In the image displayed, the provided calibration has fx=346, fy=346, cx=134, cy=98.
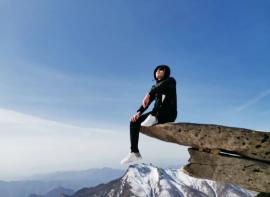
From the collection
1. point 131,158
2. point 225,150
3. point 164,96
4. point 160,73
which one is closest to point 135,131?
point 131,158

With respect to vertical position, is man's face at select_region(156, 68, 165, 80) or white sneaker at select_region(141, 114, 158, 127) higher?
man's face at select_region(156, 68, 165, 80)

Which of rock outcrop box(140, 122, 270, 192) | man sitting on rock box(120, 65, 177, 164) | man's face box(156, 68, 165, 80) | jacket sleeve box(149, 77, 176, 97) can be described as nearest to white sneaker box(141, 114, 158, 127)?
man sitting on rock box(120, 65, 177, 164)

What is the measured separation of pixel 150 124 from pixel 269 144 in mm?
5885

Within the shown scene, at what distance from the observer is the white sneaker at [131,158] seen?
675 inches

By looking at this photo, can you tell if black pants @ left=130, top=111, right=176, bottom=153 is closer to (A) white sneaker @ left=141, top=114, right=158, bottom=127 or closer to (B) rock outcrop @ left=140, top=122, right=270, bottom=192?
(A) white sneaker @ left=141, top=114, right=158, bottom=127

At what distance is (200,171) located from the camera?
18938 mm

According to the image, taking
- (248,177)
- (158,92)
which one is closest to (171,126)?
(158,92)

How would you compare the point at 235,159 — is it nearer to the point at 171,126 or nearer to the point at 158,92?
the point at 171,126

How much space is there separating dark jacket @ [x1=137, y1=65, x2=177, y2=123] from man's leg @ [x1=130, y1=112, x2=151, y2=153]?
1.25 feet

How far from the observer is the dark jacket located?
656 inches

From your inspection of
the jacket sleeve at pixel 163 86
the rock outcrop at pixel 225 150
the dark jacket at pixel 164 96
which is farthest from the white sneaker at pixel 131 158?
the jacket sleeve at pixel 163 86

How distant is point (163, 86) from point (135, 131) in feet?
8.88

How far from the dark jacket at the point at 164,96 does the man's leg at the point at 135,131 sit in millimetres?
382

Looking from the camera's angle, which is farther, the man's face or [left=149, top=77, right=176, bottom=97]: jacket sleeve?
the man's face
